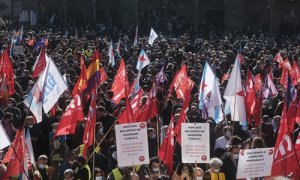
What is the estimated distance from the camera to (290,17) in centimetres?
5069

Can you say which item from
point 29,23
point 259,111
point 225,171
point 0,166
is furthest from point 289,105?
point 29,23

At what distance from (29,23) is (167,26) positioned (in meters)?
7.82

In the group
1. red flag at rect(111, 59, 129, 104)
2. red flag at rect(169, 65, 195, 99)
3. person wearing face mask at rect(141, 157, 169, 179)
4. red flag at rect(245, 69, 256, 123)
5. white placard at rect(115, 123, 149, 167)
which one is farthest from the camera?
red flag at rect(169, 65, 195, 99)

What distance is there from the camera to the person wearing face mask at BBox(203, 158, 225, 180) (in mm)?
10848

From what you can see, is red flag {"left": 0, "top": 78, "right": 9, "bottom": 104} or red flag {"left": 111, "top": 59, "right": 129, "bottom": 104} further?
red flag {"left": 0, "top": 78, "right": 9, "bottom": 104}

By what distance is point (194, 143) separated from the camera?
11055 millimetres

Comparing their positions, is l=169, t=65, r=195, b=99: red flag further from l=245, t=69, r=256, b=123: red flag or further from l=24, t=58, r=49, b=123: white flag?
l=24, t=58, r=49, b=123: white flag

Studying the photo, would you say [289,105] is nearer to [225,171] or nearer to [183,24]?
[225,171]

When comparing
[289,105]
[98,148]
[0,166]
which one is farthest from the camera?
[289,105]

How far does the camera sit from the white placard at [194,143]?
1102 cm

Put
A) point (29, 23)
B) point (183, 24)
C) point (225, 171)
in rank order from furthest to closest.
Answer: point (183, 24)
point (29, 23)
point (225, 171)

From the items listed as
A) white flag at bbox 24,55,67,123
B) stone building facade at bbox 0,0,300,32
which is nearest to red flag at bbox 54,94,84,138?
white flag at bbox 24,55,67,123

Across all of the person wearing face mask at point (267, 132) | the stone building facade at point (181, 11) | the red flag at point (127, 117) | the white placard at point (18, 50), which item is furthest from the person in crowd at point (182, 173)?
the stone building facade at point (181, 11)

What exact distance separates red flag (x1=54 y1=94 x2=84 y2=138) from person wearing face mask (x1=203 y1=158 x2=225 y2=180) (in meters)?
2.59
